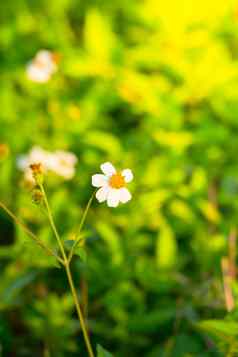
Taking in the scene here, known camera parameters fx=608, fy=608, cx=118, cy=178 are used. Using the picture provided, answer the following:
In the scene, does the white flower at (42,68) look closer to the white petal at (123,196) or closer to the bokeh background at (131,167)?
the bokeh background at (131,167)

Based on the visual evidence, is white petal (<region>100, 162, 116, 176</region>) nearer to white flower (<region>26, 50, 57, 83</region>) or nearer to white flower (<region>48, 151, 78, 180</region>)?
white flower (<region>48, 151, 78, 180</region>)

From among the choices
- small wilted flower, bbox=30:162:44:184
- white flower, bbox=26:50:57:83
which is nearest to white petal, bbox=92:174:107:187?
small wilted flower, bbox=30:162:44:184

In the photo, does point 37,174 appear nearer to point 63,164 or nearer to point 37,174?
point 37,174

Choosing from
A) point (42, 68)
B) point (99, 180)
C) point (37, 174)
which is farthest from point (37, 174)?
point (42, 68)

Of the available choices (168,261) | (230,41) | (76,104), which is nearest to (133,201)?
(168,261)

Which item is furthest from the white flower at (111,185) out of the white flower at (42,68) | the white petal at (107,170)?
the white flower at (42,68)
